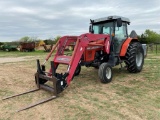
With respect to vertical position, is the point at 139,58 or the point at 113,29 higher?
the point at 113,29

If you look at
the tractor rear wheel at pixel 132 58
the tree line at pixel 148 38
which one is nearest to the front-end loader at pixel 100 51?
the tractor rear wheel at pixel 132 58

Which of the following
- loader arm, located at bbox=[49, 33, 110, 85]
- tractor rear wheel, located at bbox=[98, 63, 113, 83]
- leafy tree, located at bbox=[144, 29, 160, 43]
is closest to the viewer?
loader arm, located at bbox=[49, 33, 110, 85]

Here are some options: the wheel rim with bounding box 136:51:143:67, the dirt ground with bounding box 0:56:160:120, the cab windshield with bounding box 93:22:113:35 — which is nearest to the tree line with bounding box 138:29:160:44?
the wheel rim with bounding box 136:51:143:67

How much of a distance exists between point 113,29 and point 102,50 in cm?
83

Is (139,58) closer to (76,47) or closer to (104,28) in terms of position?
(104,28)

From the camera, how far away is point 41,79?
5293 millimetres

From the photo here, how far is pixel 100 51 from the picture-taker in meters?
6.64

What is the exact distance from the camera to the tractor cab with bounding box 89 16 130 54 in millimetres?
6604

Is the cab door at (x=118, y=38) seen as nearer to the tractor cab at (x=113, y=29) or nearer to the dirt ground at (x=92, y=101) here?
the tractor cab at (x=113, y=29)

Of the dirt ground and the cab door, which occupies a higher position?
the cab door

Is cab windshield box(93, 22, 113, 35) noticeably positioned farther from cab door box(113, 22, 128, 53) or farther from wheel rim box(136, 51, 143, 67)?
wheel rim box(136, 51, 143, 67)

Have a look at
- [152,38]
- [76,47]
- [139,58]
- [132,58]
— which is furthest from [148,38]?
[76,47]

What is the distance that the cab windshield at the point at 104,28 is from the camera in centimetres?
675

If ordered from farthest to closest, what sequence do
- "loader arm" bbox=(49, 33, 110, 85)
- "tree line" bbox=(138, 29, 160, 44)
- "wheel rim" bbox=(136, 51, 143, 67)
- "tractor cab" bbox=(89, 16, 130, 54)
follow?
"tree line" bbox=(138, 29, 160, 44) < "wheel rim" bbox=(136, 51, 143, 67) < "tractor cab" bbox=(89, 16, 130, 54) < "loader arm" bbox=(49, 33, 110, 85)
